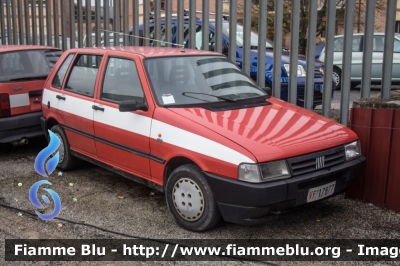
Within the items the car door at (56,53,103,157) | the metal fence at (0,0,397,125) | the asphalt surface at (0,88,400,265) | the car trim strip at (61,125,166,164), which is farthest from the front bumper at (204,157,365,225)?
the metal fence at (0,0,397,125)

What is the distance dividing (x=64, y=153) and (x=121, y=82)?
1.61m

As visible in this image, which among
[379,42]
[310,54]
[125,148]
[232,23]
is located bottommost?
[125,148]

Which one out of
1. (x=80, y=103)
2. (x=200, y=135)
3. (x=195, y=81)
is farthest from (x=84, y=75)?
(x=200, y=135)

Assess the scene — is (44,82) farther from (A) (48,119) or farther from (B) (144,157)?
(B) (144,157)

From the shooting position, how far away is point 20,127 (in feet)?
23.6

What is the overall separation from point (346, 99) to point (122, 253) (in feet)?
12.6

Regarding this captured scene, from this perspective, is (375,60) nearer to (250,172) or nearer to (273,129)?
(273,129)

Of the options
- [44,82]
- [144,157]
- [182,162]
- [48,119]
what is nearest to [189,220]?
[182,162]

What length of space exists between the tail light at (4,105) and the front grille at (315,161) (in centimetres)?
454

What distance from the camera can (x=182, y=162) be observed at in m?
4.78

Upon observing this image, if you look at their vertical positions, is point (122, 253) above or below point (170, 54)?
below

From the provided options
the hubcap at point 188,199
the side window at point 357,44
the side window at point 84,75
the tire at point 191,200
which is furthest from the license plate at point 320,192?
the side window at point 357,44

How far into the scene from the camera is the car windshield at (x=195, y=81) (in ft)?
16.8

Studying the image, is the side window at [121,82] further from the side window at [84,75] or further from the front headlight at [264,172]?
the front headlight at [264,172]
